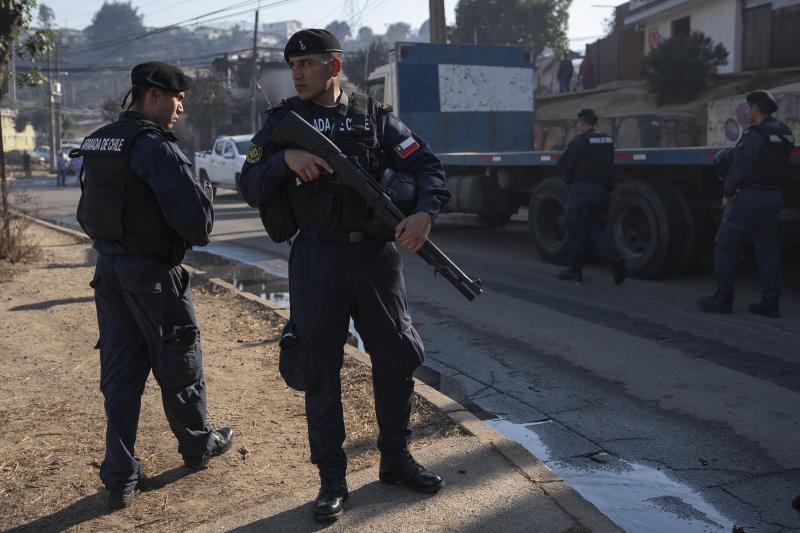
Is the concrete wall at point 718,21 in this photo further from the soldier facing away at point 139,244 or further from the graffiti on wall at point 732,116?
the soldier facing away at point 139,244

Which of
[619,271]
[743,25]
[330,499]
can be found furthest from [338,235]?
[743,25]

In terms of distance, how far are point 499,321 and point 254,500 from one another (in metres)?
3.90

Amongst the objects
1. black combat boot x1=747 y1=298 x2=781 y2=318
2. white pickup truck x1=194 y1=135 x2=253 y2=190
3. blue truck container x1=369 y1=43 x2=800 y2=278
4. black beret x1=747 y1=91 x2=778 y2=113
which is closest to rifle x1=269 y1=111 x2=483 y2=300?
black beret x1=747 y1=91 x2=778 y2=113

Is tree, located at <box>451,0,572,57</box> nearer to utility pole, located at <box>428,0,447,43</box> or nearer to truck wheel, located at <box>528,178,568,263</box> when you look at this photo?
utility pole, located at <box>428,0,447,43</box>

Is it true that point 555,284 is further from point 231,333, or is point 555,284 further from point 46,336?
point 46,336

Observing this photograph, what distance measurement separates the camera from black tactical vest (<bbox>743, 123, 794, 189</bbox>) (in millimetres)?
6691

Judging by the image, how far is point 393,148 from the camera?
11.0 ft

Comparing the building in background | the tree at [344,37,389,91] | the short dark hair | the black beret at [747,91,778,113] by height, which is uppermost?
the tree at [344,37,389,91]

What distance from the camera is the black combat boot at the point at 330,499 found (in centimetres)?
313

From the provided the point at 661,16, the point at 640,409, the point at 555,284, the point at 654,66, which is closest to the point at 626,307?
the point at 555,284

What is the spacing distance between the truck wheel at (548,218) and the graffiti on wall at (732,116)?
854cm

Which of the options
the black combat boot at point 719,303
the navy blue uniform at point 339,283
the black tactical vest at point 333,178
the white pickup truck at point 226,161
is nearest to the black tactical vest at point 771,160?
the black combat boot at point 719,303

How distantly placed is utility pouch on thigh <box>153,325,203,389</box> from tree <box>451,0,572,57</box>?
49.6 meters

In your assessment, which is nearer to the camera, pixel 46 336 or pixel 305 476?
pixel 305 476
